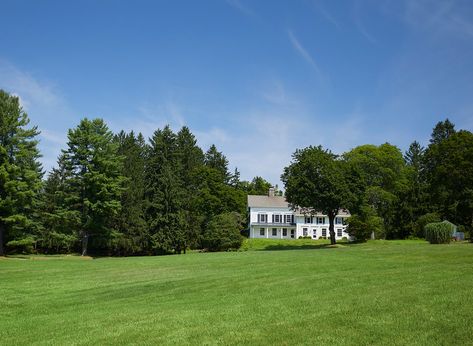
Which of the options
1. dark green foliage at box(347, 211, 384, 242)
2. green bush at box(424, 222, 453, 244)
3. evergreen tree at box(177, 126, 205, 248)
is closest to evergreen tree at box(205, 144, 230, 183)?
evergreen tree at box(177, 126, 205, 248)

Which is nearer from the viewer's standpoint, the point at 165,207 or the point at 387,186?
the point at 165,207

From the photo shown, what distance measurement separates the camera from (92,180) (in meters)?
51.4

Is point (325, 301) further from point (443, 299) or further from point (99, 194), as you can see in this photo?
point (99, 194)

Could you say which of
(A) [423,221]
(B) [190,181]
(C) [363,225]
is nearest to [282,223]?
(B) [190,181]

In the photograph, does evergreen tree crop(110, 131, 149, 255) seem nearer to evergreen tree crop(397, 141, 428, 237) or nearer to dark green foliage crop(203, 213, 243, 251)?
dark green foliage crop(203, 213, 243, 251)

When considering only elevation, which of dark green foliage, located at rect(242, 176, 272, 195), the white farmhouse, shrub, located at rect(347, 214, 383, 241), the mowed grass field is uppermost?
A: dark green foliage, located at rect(242, 176, 272, 195)

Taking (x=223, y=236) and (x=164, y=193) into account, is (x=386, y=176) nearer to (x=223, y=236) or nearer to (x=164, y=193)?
(x=223, y=236)

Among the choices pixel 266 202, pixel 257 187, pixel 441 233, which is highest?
pixel 257 187

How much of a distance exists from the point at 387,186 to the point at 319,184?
100 feet

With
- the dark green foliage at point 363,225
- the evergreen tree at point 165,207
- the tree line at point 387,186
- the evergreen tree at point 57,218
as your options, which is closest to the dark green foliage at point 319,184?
the tree line at point 387,186

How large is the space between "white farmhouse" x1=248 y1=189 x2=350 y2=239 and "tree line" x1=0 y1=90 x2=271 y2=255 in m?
11.2

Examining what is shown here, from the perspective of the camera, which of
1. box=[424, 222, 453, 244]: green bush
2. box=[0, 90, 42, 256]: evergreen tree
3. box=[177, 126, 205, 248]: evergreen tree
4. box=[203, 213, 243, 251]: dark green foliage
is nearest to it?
box=[424, 222, 453, 244]: green bush

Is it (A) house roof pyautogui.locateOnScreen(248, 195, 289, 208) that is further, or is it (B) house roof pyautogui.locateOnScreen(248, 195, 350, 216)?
(A) house roof pyautogui.locateOnScreen(248, 195, 289, 208)

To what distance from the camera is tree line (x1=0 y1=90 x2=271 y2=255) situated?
45562 millimetres
